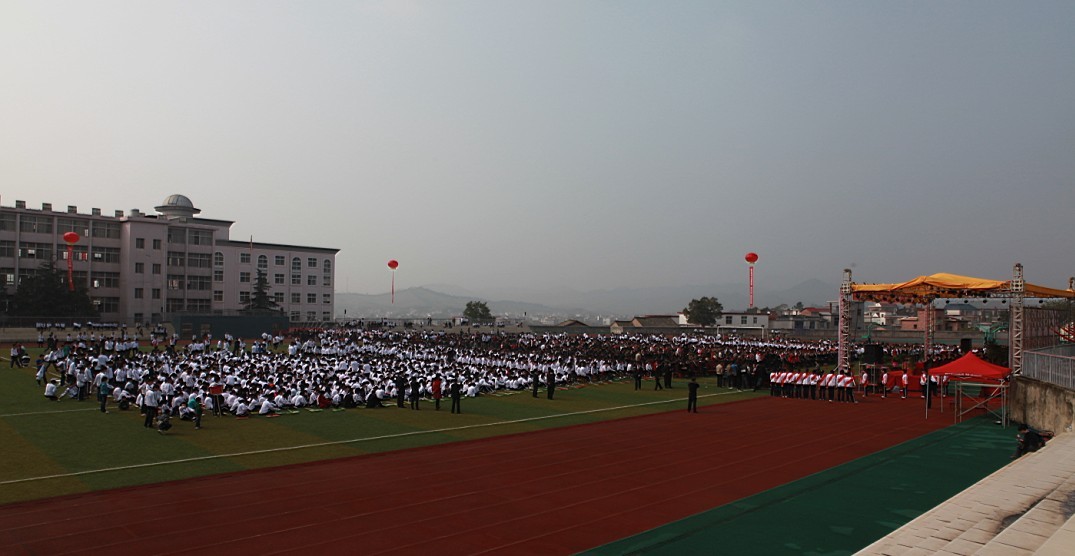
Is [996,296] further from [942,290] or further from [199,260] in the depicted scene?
[199,260]

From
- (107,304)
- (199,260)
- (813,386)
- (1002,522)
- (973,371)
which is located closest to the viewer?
(1002,522)

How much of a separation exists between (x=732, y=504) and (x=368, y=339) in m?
37.6

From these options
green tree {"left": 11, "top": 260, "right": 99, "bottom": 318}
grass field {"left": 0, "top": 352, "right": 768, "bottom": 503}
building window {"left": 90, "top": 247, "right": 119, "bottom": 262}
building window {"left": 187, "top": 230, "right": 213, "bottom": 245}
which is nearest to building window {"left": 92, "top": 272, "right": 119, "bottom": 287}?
building window {"left": 90, "top": 247, "right": 119, "bottom": 262}

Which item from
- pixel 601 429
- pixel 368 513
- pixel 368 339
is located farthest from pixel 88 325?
pixel 368 513

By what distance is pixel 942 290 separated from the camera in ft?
96.4

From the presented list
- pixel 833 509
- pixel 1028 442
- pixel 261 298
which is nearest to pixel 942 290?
pixel 1028 442

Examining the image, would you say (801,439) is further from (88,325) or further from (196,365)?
(88,325)

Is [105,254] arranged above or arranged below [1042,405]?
above

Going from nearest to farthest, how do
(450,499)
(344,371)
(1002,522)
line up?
(1002,522)
(450,499)
(344,371)

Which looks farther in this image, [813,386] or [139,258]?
[139,258]

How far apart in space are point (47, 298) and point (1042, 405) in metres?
68.7

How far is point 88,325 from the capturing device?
51.3 metres

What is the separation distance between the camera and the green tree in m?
57.3

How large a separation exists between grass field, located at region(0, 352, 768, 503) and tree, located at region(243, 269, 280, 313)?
46.5 metres
